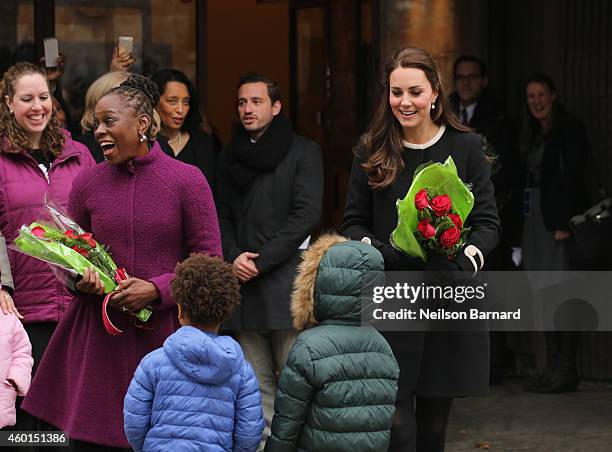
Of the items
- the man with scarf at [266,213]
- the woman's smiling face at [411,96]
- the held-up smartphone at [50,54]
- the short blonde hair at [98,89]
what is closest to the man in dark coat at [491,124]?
the man with scarf at [266,213]

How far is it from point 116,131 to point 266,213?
7.06 feet

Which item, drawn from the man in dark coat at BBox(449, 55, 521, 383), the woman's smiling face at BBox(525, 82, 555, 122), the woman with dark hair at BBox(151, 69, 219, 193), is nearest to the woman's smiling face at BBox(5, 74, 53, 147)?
the woman with dark hair at BBox(151, 69, 219, 193)

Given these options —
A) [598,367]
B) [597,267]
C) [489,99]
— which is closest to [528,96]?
[489,99]

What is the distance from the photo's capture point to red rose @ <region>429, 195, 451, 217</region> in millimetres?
5500

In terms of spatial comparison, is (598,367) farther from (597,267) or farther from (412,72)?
(412,72)

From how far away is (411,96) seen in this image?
5863 mm

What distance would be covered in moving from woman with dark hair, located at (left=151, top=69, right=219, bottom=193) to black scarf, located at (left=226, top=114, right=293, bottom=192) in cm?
18

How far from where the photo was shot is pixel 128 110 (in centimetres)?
556

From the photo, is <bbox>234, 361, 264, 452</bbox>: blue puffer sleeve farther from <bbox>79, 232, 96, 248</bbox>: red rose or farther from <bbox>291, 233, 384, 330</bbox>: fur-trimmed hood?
<bbox>79, 232, 96, 248</bbox>: red rose

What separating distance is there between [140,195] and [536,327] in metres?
4.67

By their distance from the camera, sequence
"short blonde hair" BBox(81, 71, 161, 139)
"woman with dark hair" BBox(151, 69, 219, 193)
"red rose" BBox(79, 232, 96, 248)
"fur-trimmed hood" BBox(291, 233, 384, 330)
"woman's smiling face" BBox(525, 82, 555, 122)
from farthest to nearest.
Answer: "woman's smiling face" BBox(525, 82, 555, 122) < "woman with dark hair" BBox(151, 69, 219, 193) < "short blonde hair" BBox(81, 71, 161, 139) < "red rose" BBox(79, 232, 96, 248) < "fur-trimmed hood" BBox(291, 233, 384, 330)

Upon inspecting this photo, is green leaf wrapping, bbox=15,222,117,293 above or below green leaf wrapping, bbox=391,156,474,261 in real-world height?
below

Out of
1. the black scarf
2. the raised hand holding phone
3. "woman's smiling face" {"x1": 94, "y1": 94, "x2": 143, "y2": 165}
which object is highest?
the raised hand holding phone

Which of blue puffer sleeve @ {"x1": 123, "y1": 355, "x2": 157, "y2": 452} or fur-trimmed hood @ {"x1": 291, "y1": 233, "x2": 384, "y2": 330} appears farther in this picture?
fur-trimmed hood @ {"x1": 291, "y1": 233, "x2": 384, "y2": 330}
